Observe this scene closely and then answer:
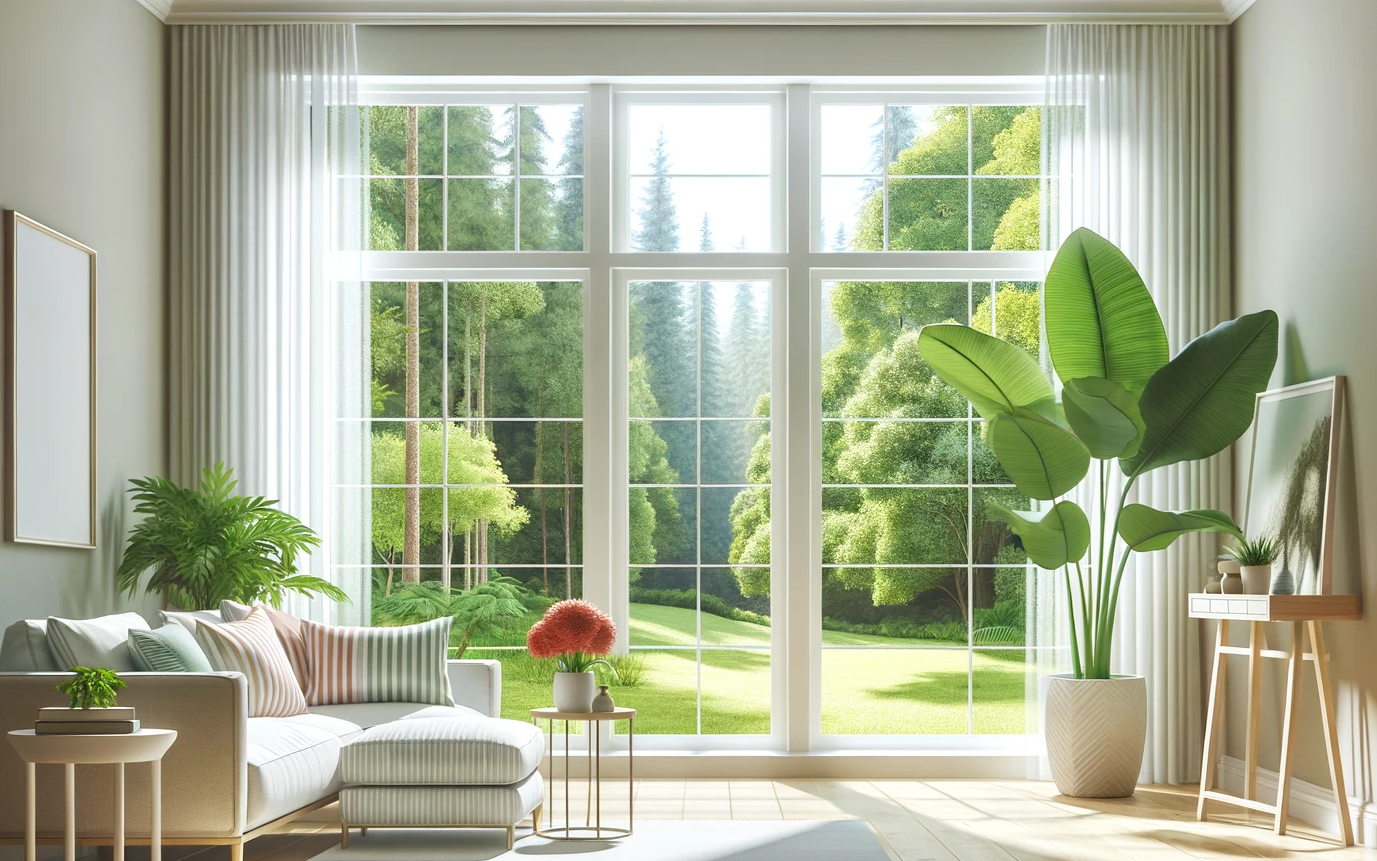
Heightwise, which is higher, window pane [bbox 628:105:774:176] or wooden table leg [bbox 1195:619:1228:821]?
window pane [bbox 628:105:774:176]

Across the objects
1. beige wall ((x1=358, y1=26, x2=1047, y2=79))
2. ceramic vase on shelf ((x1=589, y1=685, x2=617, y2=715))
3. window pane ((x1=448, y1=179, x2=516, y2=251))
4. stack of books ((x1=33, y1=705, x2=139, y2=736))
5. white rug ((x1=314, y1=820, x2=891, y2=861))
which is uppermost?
beige wall ((x1=358, y1=26, x2=1047, y2=79))

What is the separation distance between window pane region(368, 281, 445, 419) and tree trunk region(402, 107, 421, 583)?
0.01m

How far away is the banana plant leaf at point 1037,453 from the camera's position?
5.14m

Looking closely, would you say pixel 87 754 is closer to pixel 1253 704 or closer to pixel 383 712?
pixel 383 712

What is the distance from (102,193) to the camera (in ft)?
17.1

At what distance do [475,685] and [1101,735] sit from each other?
2.55 meters

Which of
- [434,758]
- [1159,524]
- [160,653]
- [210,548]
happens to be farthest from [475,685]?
[1159,524]

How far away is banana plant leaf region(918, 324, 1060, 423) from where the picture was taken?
5.32m

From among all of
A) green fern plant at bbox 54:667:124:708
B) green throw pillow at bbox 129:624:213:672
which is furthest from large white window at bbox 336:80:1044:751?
green fern plant at bbox 54:667:124:708

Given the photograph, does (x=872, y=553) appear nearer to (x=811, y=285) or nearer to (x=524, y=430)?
(x=811, y=285)

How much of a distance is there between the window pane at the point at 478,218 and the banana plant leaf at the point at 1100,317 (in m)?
2.50

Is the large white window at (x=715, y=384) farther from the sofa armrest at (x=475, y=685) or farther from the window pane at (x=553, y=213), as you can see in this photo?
the sofa armrest at (x=475, y=685)

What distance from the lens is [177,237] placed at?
19.1 ft

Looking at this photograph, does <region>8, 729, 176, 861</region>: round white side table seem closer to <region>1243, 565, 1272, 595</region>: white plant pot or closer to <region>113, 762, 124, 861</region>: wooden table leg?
<region>113, 762, 124, 861</region>: wooden table leg
